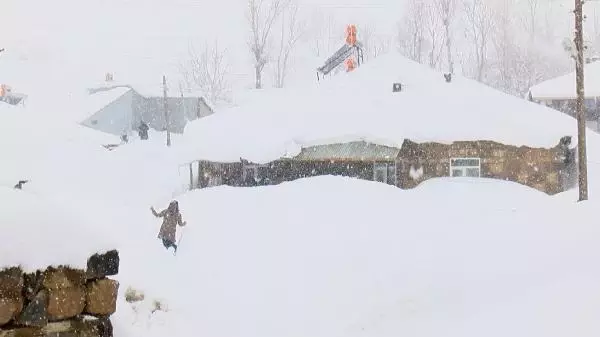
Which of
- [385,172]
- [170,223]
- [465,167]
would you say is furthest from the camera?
[465,167]

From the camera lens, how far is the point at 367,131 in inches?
859

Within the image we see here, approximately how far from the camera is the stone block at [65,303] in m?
3.86

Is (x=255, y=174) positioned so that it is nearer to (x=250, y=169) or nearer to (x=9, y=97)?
(x=250, y=169)

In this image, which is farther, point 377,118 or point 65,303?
point 377,118

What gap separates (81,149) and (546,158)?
23.6 meters

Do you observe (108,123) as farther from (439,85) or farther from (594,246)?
(594,246)

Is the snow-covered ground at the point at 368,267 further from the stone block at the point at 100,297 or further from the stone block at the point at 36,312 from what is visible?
the stone block at the point at 36,312

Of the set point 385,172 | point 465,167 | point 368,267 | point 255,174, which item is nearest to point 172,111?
point 255,174

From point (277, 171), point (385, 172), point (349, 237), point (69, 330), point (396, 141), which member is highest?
point (396, 141)

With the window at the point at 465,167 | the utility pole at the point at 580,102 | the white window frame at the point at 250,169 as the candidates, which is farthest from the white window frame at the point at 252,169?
the utility pole at the point at 580,102

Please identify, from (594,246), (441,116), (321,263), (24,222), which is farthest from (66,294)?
(441,116)

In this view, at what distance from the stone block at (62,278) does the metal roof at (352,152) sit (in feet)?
59.7

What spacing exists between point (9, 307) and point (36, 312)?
6.7 inches

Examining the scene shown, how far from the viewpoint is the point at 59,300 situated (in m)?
3.89
